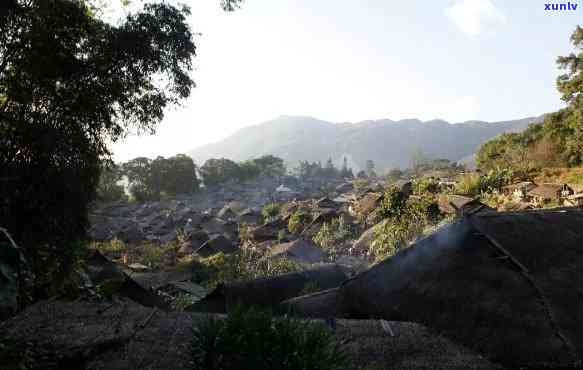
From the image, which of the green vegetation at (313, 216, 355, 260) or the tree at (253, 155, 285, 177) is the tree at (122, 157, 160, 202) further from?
the green vegetation at (313, 216, 355, 260)

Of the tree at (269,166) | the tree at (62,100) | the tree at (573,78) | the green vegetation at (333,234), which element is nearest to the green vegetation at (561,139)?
the tree at (573,78)

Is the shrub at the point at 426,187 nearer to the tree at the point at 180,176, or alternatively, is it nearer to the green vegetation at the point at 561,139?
the green vegetation at the point at 561,139

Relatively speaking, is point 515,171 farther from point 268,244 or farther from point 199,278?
point 199,278

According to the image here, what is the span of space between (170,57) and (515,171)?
1957cm

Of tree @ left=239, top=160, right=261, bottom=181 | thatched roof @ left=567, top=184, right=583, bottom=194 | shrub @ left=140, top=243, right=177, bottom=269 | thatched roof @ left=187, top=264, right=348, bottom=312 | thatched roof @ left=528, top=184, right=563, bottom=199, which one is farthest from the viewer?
tree @ left=239, top=160, right=261, bottom=181

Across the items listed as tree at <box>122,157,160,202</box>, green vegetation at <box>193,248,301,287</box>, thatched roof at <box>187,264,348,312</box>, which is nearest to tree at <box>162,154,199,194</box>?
tree at <box>122,157,160,202</box>

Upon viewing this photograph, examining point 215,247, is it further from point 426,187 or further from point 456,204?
point 426,187

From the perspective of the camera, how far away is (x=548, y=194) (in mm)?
16734

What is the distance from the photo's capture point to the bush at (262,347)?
396cm

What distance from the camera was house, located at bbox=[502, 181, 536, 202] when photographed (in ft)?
58.0

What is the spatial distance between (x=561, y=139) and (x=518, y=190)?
29.3 feet

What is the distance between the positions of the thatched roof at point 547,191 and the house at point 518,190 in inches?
14.7

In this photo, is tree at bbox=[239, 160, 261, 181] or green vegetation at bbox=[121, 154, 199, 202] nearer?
green vegetation at bbox=[121, 154, 199, 202]

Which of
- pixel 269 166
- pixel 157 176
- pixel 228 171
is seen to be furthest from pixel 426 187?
pixel 269 166
